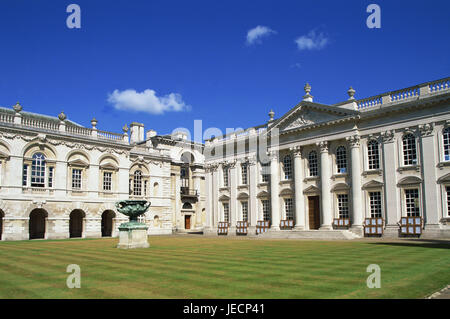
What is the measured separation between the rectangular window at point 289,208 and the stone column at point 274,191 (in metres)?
0.86

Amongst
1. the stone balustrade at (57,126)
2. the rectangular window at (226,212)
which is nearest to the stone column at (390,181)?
the rectangular window at (226,212)

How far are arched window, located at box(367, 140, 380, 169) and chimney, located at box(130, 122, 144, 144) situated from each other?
116 feet

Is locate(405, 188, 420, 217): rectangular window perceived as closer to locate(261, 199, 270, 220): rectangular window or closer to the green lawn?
locate(261, 199, 270, 220): rectangular window

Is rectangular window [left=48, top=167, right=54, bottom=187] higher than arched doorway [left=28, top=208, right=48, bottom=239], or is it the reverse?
rectangular window [left=48, top=167, right=54, bottom=187]

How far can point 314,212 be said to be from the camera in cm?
4025

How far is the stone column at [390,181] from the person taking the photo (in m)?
33.5

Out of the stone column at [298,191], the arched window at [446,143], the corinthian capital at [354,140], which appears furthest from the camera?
the stone column at [298,191]

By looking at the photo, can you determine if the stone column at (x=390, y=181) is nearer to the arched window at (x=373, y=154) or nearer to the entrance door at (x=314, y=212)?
the arched window at (x=373, y=154)

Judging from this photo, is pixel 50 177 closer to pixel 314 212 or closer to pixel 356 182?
pixel 314 212

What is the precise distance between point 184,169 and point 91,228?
20.3 metres

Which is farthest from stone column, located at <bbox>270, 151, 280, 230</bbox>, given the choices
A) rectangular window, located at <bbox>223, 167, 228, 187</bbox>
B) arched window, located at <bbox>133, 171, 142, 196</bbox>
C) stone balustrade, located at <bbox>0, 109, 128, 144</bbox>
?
stone balustrade, located at <bbox>0, 109, 128, 144</bbox>

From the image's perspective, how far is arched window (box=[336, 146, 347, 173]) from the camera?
1495 inches

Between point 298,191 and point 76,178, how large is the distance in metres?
24.0

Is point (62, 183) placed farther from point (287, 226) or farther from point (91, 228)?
point (287, 226)
